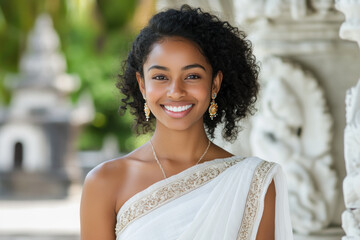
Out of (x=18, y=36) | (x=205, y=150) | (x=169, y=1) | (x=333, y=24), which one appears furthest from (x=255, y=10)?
(x=18, y=36)

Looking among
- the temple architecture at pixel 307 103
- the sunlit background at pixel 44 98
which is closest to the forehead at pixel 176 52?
the temple architecture at pixel 307 103

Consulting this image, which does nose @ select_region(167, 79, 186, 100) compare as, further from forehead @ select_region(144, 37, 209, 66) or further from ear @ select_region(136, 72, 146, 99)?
ear @ select_region(136, 72, 146, 99)

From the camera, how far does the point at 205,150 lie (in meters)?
2.18

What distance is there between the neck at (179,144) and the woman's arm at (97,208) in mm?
211

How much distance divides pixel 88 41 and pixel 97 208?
2079 centimetres

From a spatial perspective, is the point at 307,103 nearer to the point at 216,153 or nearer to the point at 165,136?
the point at 216,153

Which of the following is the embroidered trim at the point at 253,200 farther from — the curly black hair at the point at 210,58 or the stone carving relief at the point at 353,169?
the stone carving relief at the point at 353,169

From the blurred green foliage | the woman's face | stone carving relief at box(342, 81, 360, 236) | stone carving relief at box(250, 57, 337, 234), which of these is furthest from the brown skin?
the blurred green foliage

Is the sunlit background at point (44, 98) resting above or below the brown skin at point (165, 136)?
above

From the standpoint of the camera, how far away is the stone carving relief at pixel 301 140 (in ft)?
11.1

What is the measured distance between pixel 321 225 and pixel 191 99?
1.61 m

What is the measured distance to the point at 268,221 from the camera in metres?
2.08

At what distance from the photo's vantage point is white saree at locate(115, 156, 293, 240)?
2006 millimetres

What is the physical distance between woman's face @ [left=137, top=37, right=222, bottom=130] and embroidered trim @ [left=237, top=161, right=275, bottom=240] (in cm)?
27
